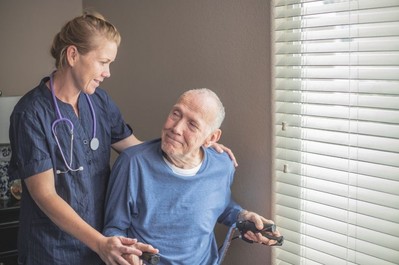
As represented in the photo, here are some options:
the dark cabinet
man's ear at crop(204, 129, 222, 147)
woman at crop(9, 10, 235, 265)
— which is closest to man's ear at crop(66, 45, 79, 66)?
woman at crop(9, 10, 235, 265)

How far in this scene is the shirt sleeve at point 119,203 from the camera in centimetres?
175

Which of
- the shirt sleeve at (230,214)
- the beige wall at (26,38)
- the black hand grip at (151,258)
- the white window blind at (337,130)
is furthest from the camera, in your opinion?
the beige wall at (26,38)

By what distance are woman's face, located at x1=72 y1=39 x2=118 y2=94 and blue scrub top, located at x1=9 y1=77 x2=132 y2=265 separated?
0.12 metres

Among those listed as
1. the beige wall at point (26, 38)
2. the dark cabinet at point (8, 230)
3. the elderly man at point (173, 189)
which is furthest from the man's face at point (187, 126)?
the beige wall at point (26, 38)

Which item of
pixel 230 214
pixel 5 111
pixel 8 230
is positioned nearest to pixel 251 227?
pixel 230 214

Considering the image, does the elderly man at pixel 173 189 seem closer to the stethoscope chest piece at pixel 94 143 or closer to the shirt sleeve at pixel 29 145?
the stethoscope chest piece at pixel 94 143

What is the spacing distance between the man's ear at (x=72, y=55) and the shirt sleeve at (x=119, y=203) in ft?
1.31

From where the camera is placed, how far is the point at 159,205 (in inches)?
70.4

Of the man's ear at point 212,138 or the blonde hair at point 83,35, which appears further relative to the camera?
the man's ear at point 212,138

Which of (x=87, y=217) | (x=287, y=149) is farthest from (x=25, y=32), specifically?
(x=287, y=149)

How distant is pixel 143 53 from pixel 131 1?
311 mm

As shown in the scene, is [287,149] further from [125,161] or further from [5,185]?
[5,185]

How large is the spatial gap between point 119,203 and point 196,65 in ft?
2.65

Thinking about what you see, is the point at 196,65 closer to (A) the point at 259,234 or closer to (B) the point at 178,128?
(B) the point at 178,128
